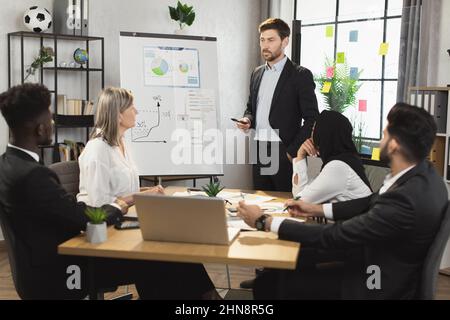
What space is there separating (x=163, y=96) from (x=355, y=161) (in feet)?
7.32

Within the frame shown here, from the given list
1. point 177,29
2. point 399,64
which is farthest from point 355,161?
point 177,29

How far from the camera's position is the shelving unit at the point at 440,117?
4.34m

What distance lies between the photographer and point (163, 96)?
4891 mm

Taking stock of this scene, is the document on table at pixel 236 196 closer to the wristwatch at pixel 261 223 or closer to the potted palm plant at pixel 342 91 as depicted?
the wristwatch at pixel 261 223

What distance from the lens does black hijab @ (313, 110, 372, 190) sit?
3.02m

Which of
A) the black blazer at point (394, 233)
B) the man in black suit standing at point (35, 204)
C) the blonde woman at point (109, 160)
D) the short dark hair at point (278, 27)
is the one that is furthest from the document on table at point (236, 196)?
the short dark hair at point (278, 27)

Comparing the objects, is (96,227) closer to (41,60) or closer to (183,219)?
(183,219)

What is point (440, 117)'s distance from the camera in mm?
4398

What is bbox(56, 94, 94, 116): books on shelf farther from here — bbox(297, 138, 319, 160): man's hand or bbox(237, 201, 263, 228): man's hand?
bbox(237, 201, 263, 228): man's hand

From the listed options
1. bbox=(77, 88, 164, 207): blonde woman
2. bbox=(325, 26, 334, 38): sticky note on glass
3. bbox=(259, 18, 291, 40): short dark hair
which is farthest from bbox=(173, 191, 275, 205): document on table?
bbox=(325, 26, 334, 38): sticky note on glass

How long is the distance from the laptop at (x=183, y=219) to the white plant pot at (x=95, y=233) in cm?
15

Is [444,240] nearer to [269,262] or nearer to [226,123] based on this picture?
[269,262]

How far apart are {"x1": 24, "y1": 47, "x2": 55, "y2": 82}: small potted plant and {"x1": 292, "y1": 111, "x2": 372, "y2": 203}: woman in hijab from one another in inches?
110

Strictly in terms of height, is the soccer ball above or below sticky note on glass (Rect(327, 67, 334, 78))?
above
